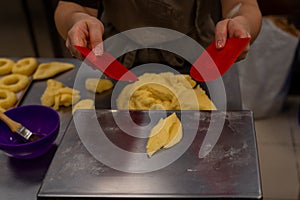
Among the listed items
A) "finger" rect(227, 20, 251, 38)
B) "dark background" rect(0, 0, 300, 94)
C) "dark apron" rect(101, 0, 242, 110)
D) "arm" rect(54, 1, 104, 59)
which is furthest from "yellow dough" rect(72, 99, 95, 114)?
"dark background" rect(0, 0, 300, 94)

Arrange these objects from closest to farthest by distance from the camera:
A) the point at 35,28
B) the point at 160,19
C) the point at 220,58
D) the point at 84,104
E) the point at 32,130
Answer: the point at 220,58 < the point at 32,130 < the point at 84,104 < the point at 160,19 < the point at 35,28

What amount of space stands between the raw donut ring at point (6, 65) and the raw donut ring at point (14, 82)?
37mm

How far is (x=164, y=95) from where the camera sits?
106 cm

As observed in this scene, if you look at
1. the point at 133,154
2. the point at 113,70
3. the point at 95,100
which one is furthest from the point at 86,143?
the point at 95,100

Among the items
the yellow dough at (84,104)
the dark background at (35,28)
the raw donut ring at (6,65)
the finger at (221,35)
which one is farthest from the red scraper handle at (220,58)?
the dark background at (35,28)

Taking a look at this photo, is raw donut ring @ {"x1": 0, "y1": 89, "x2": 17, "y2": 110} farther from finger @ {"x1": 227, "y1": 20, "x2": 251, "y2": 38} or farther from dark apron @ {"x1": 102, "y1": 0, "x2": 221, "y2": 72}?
finger @ {"x1": 227, "y1": 20, "x2": 251, "y2": 38}

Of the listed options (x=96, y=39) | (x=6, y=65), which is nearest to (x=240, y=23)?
(x=96, y=39)

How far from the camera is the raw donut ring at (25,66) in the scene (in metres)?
1.34

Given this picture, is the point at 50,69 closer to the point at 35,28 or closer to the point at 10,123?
the point at 10,123

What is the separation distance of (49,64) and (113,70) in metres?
0.49

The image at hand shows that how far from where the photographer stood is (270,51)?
2062 mm

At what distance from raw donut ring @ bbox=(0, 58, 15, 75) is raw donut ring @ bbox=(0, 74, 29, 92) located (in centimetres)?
4

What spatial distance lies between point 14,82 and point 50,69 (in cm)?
13

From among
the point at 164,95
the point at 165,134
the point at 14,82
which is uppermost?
the point at 165,134
